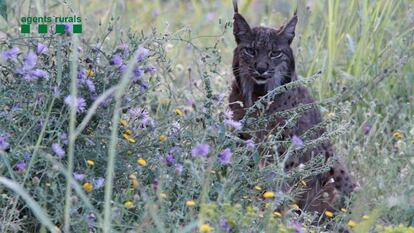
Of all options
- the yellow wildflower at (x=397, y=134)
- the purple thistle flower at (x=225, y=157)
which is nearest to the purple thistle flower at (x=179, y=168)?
the purple thistle flower at (x=225, y=157)

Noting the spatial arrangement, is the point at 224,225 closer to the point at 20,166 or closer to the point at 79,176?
the point at 79,176

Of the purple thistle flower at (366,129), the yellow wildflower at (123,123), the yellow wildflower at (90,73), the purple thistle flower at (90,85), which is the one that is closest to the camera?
the purple thistle flower at (90,85)

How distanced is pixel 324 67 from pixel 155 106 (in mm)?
1073

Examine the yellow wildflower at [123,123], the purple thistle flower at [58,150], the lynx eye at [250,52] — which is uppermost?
the lynx eye at [250,52]

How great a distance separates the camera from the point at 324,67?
5961 millimetres

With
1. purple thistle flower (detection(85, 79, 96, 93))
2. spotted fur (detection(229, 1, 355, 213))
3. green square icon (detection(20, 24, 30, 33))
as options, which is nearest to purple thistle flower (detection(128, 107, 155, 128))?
purple thistle flower (detection(85, 79, 96, 93))

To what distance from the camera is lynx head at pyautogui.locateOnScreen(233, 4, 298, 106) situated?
5.11 metres

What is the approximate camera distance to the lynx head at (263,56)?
5.11 m

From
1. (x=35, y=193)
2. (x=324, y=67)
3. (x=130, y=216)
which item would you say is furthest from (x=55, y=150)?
(x=324, y=67)

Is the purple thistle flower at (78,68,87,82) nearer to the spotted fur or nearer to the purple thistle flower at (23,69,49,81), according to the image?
the purple thistle flower at (23,69,49,81)

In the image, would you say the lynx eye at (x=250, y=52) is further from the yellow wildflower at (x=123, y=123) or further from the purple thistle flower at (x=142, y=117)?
the yellow wildflower at (x=123, y=123)

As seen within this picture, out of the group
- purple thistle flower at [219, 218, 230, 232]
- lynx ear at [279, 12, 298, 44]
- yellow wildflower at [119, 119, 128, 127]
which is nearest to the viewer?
purple thistle flower at [219, 218, 230, 232]

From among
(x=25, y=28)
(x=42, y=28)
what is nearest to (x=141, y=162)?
(x=42, y=28)

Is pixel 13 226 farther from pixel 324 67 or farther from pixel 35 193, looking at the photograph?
pixel 324 67
